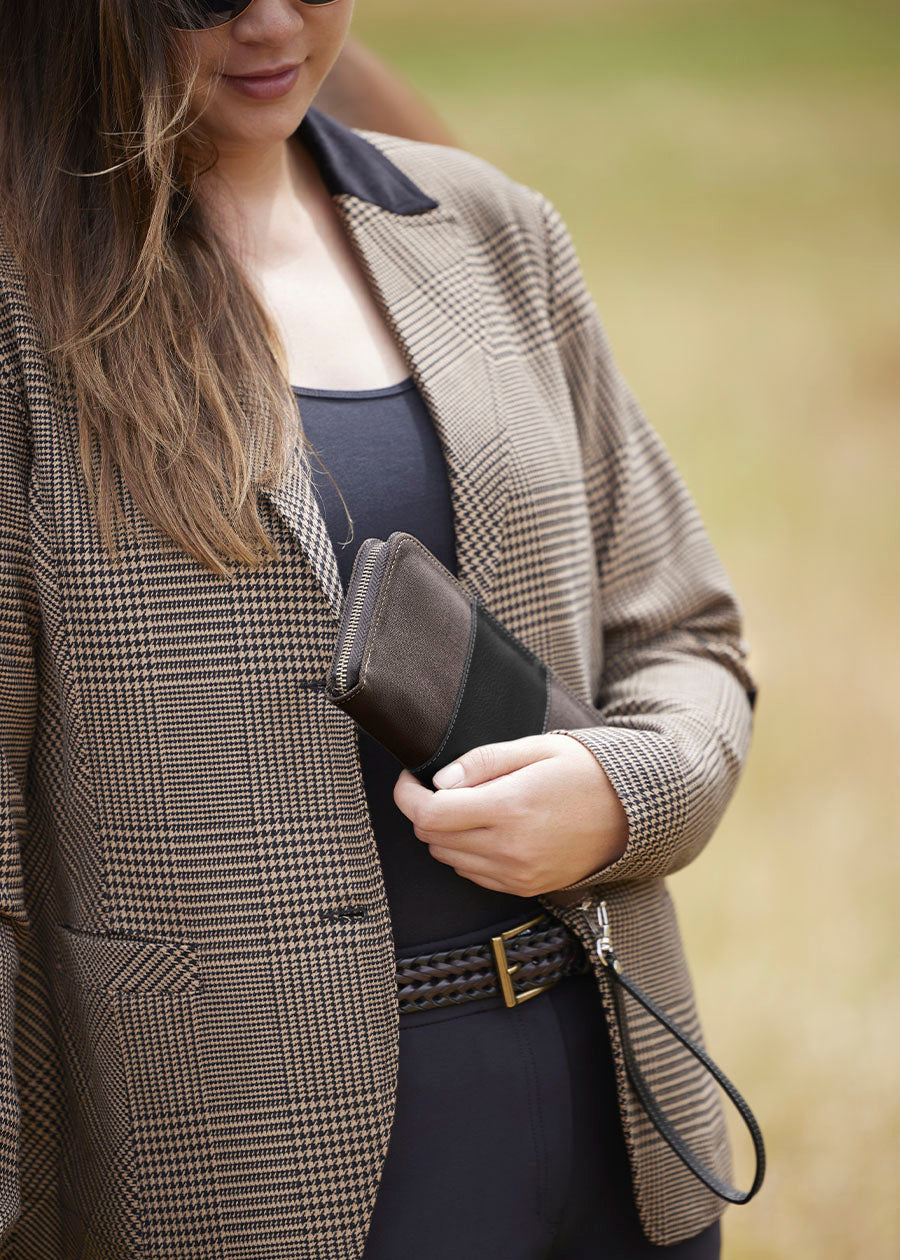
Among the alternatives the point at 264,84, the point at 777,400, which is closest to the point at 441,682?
the point at 264,84

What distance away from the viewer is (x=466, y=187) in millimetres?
978

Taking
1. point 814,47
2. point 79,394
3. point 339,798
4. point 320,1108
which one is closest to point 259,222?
point 79,394

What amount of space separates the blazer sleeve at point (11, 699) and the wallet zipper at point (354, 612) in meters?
0.18

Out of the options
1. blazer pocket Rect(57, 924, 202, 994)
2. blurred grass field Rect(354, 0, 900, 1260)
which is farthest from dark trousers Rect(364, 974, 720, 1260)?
blurred grass field Rect(354, 0, 900, 1260)

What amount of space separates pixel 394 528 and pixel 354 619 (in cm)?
12

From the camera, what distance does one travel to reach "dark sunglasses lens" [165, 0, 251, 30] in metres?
0.72

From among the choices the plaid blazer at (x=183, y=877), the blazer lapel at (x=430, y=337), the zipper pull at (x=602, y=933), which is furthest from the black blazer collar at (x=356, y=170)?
the zipper pull at (x=602, y=933)

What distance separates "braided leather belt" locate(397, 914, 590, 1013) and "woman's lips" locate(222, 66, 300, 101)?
21.6 inches

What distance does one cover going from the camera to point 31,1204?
31.5 inches

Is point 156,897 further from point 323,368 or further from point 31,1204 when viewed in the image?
point 323,368

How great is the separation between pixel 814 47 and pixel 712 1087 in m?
4.26

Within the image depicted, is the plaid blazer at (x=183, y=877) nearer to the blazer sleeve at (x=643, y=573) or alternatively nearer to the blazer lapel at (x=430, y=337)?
the blazer lapel at (x=430, y=337)

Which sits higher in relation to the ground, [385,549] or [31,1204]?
[385,549]

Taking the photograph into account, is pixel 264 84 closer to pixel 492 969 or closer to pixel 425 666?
pixel 425 666
